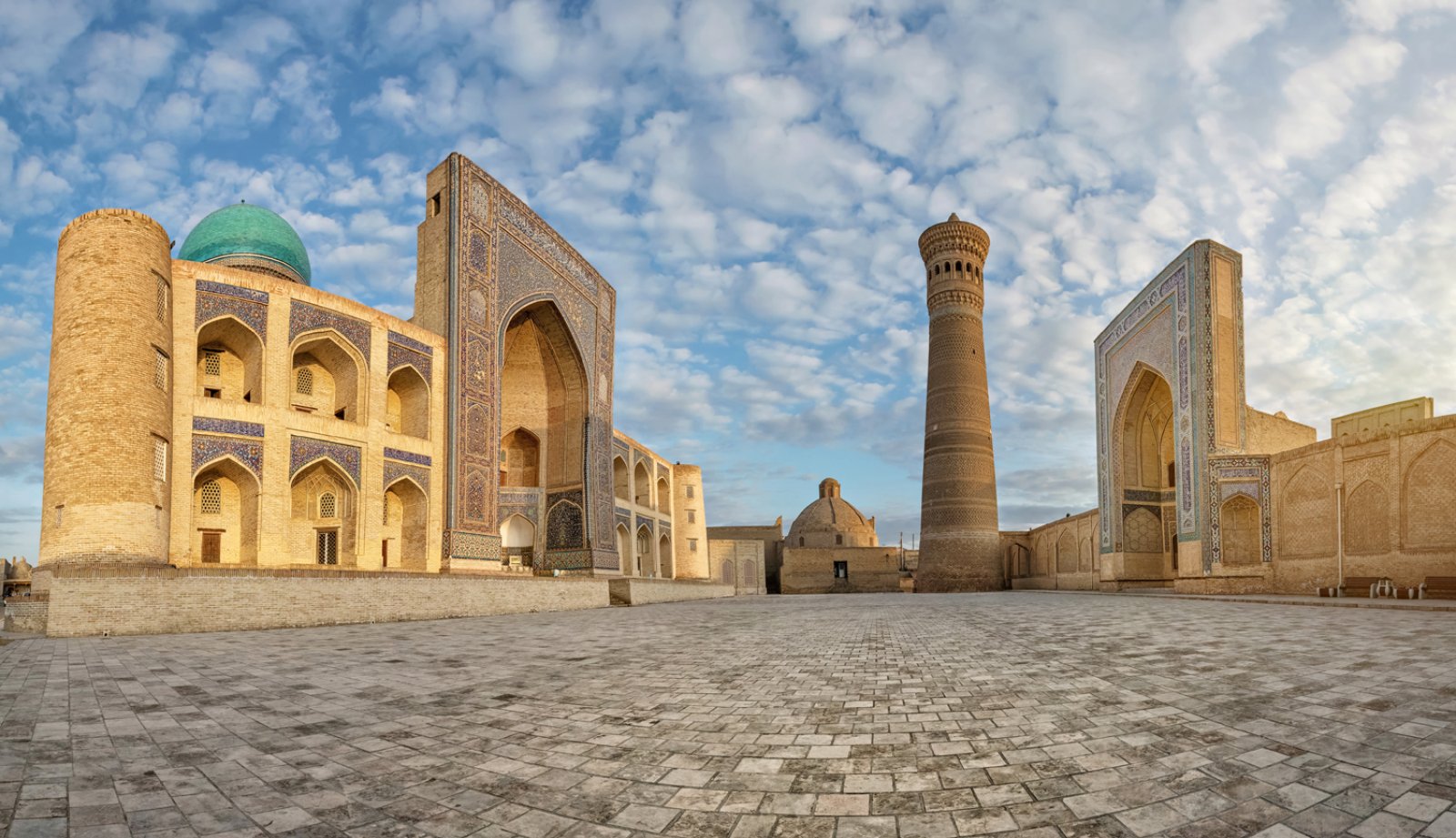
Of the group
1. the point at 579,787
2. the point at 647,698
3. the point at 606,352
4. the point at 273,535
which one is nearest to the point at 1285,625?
the point at 647,698

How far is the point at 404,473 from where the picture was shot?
1567cm

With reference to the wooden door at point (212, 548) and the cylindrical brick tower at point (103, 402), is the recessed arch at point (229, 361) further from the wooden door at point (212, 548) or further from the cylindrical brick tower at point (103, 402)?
A: the wooden door at point (212, 548)

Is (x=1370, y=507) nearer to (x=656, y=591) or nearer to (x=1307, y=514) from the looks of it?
(x=1307, y=514)

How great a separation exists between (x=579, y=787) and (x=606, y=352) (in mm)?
21716

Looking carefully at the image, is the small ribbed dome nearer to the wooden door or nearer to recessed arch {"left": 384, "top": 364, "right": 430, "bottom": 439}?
recessed arch {"left": 384, "top": 364, "right": 430, "bottom": 439}

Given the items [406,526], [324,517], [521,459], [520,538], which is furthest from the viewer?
[521,459]

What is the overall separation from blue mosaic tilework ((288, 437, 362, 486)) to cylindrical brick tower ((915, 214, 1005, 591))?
20.9 meters

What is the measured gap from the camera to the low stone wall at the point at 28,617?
8680 mm

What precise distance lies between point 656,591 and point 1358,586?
571 inches

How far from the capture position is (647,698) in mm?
4082

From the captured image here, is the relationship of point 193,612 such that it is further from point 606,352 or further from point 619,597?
point 606,352

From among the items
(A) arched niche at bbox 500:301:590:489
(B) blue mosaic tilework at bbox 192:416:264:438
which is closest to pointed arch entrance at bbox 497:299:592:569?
(A) arched niche at bbox 500:301:590:489

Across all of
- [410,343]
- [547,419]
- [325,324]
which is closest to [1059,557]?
[547,419]

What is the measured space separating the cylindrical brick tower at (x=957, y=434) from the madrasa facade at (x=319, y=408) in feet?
42.6
